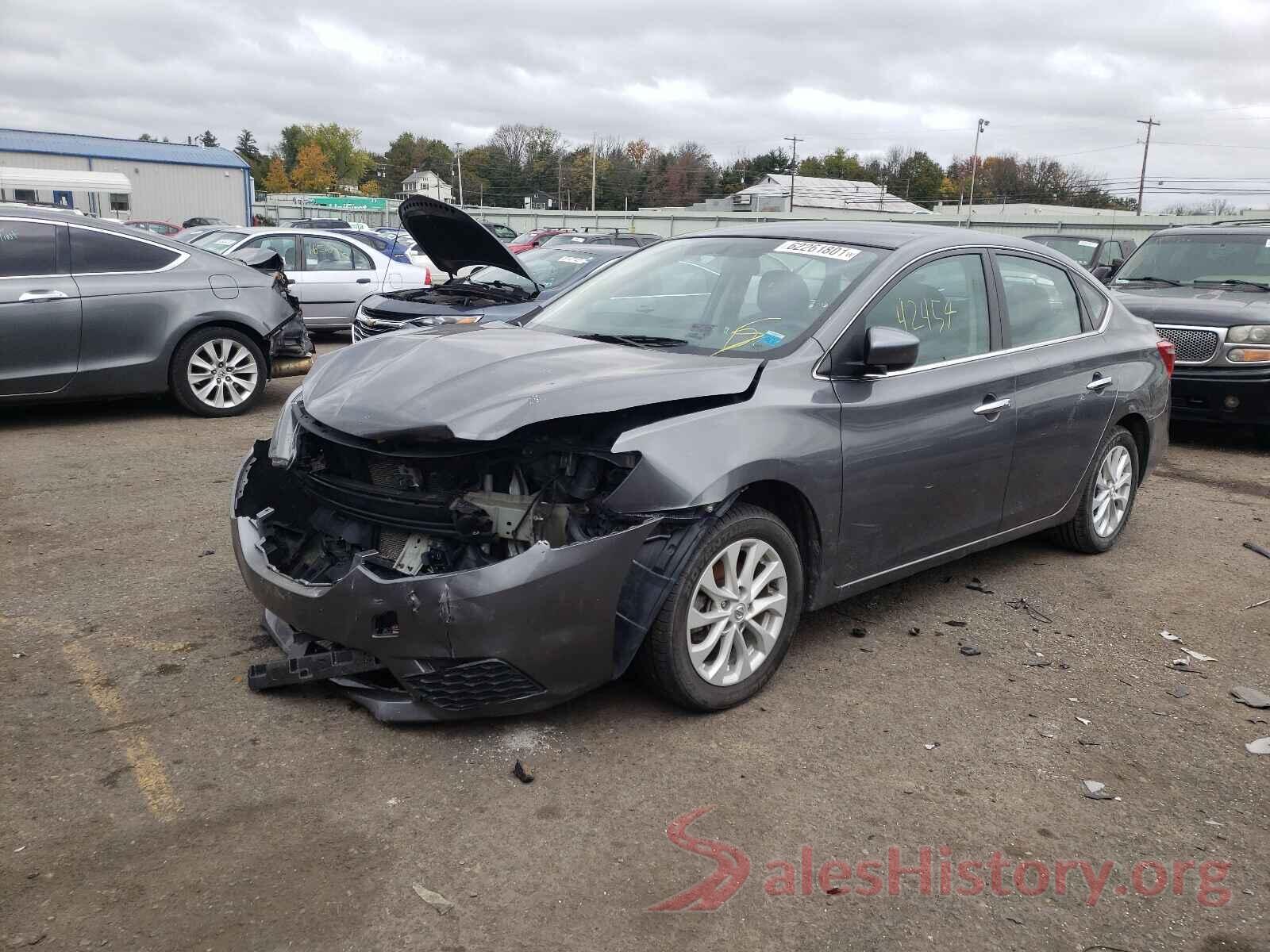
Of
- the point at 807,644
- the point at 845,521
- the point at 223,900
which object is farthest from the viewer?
the point at 807,644

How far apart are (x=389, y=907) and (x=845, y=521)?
7.19ft

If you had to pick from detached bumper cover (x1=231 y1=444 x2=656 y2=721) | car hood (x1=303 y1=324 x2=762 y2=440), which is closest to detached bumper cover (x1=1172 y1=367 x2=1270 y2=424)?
car hood (x1=303 y1=324 x2=762 y2=440)

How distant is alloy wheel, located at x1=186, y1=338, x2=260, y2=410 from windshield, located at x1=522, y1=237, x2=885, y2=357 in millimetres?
4675

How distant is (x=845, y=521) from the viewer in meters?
4.04

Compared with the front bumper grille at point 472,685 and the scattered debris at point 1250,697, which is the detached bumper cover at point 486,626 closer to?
the front bumper grille at point 472,685

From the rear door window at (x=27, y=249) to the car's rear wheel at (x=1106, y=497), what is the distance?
23.7ft

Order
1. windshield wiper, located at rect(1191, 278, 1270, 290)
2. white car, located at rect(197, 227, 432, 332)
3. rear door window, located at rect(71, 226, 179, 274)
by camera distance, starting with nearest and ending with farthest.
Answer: rear door window, located at rect(71, 226, 179, 274)
windshield wiper, located at rect(1191, 278, 1270, 290)
white car, located at rect(197, 227, 432, 332)

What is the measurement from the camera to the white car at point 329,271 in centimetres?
1312

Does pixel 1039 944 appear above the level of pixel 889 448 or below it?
below

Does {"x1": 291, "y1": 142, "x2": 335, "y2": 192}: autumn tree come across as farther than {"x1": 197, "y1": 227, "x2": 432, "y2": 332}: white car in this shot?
Yes

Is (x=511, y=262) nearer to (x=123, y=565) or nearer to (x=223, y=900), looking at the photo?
(x=123, y=565)

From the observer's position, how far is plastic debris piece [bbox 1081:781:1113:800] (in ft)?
10.9

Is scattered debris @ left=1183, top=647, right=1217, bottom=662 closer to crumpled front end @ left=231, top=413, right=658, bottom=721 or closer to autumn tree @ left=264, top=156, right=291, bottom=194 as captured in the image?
crumpled front end @ left=231, top=413, right=658, bottom=721

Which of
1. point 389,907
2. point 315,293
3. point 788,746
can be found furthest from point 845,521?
point 315,293
